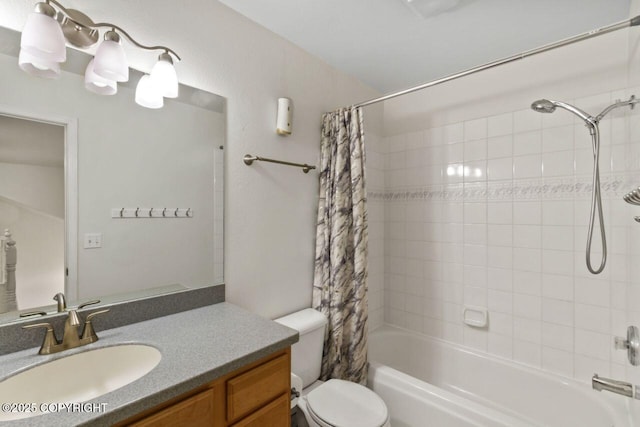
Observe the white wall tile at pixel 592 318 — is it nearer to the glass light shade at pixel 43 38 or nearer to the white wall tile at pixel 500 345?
the white wall tile at pixel 500 345

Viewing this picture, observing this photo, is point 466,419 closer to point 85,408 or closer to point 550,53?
point 85,408

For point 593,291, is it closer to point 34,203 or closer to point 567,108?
point 567,108

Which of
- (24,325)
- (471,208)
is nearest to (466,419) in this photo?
(471,208)

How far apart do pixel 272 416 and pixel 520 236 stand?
179 cm

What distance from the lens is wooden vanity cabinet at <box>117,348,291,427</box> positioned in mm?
Answer: 757

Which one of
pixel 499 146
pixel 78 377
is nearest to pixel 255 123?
pixel 78 377

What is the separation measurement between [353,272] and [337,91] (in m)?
1.29

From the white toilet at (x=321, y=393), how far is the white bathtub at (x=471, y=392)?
27cm

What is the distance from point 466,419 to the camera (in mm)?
1373

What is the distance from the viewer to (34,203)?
99 centimetres

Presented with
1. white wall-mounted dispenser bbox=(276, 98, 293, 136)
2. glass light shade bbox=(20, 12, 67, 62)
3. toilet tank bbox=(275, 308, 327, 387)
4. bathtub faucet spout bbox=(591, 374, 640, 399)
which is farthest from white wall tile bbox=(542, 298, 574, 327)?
glass light shade bbox=(20, 12, 67, 62)

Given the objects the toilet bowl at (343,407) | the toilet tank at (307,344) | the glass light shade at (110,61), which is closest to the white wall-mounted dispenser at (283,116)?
the glass light shade at (110,61)

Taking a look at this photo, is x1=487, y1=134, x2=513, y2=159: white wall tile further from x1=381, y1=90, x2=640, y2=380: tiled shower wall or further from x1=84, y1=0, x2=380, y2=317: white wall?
x1=84, y1=0, x2=380, y2=317: white wall

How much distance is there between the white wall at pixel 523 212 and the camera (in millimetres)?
1603
